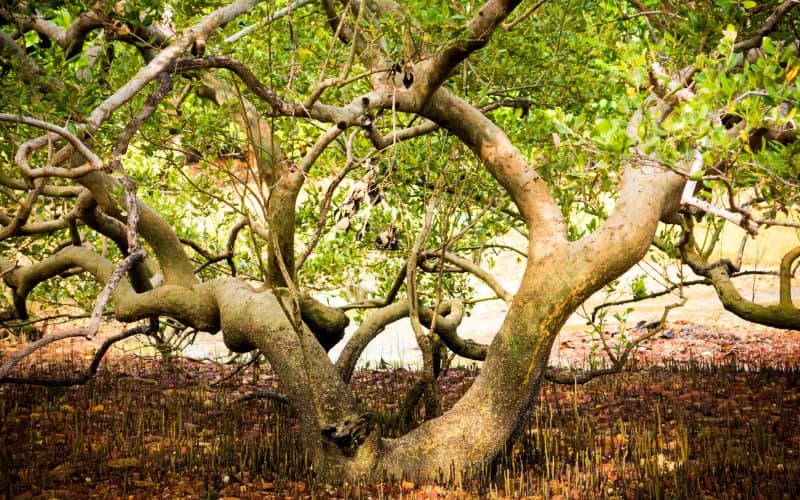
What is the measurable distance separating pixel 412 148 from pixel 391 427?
8.02 feet

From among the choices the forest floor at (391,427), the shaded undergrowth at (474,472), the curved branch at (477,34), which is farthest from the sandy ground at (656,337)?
the curved branch at (477,34)

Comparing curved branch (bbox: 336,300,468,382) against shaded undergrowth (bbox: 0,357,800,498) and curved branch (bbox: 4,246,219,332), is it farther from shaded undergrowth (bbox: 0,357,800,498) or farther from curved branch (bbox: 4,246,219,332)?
curved branch (bbox: 4,246,219,332)

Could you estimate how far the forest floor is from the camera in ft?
16.4

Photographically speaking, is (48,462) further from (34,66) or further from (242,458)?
(34,66)

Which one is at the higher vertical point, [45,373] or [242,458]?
[45,373]

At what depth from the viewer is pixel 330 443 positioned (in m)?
5.08

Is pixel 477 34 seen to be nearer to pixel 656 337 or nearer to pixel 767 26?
pixel 767 26

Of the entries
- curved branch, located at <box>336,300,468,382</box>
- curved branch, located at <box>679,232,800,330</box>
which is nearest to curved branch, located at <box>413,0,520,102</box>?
curved branch, located at <box>336,300,468,382</box>

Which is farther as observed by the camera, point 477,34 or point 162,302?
point 162,302

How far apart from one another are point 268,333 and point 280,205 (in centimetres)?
91

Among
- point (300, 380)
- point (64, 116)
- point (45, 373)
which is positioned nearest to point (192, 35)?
point (64, 116)

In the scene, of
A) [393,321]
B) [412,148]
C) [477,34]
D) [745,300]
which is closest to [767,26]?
[477,34]

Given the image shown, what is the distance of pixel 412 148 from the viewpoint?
7133 millimetres

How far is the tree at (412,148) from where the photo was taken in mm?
3809
